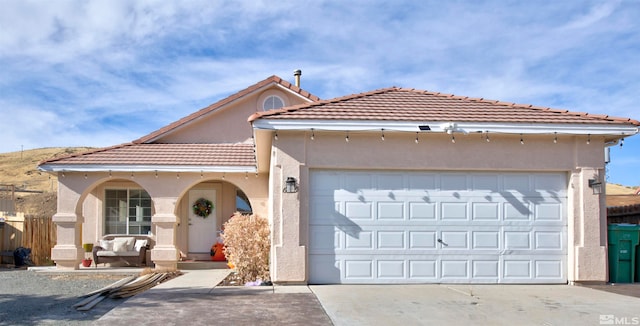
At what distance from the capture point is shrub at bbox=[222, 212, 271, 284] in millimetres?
12297

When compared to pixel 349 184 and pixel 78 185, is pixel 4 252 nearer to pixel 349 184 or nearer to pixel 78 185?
pixel 78 185

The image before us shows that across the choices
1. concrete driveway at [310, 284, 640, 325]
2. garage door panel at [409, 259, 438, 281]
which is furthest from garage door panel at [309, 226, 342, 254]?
garage door panel at [409, 259, 438, 281]

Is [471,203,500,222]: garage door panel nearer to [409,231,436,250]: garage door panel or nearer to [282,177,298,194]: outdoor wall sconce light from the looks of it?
[409,231,436,250]: garage door panel

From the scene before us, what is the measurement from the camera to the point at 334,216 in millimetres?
11633

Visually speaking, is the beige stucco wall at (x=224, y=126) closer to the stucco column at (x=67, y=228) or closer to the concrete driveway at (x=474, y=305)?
the stucco column at (x=67, y=228)

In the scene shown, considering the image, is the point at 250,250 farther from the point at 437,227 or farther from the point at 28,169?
the point at 28,169

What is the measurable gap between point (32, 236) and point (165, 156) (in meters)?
6.22

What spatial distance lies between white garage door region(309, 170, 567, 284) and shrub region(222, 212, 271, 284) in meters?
1.25

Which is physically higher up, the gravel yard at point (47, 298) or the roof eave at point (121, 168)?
the roof eave at point (121, 168)

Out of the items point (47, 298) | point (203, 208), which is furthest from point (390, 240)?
point (203, 208)

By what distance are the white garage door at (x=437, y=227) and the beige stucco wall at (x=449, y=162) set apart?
204 millimetres

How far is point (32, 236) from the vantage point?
792 inches

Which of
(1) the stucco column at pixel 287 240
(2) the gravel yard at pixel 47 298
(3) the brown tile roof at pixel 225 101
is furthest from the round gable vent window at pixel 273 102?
(1) the stucco column at pixel 287 240

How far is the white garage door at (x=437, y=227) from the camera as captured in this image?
11594 millimetres
